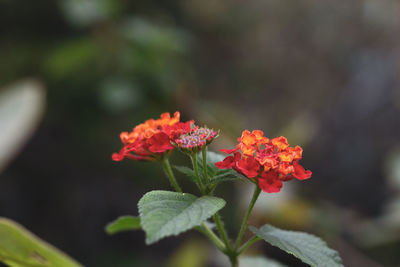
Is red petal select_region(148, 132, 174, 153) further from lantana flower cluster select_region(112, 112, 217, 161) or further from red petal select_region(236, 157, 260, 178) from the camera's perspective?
red petal select_region(236, 157, 260, 178)

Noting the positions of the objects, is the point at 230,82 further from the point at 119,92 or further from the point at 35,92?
the point at 35,92

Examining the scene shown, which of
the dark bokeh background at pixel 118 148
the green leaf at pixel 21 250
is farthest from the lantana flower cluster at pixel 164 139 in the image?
the dark bokeh background at pixel 118 148

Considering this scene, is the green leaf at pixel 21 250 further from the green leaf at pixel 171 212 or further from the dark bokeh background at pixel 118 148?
the dark bokeh background at pixel 118 148

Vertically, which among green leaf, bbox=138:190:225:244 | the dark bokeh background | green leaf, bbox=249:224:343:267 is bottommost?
green leaf, bbox=138:190:225:244

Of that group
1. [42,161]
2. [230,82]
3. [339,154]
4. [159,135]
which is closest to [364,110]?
[339,154]

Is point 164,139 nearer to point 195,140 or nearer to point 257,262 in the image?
point 195,140

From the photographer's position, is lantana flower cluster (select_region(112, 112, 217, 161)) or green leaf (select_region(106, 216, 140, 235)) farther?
green leaf (select_region(106, 216, 140, 235))

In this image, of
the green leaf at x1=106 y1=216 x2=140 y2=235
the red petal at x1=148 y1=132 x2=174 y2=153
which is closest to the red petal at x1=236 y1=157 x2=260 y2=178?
the red petal at x1=148 y1=132 x2=174 y2=153
